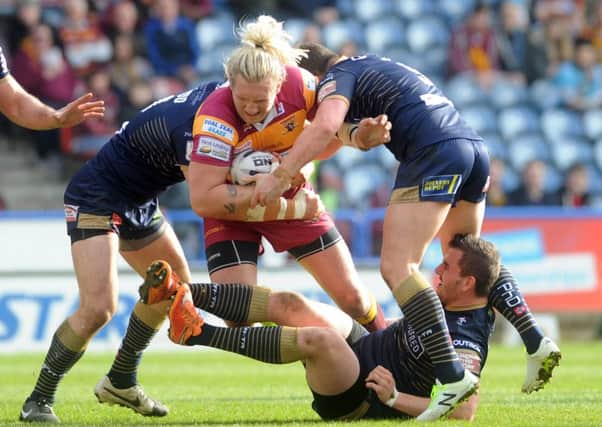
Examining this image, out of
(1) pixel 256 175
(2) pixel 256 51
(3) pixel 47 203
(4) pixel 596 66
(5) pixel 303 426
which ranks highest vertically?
(2) pixel 256 51

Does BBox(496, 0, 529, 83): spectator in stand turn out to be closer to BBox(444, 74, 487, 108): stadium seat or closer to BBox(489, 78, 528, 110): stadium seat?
BBox(489, 78, 528, 110): stadium seat

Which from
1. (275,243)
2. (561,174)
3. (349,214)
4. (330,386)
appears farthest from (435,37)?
(330,386)

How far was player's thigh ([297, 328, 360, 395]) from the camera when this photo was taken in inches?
251

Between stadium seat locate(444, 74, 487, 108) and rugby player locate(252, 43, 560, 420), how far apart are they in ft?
37.0

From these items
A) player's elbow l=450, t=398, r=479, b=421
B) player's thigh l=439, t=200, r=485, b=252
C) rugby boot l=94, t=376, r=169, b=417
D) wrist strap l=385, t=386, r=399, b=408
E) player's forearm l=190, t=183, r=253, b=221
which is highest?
player's forearm l=190, t=183, r=253, b=221

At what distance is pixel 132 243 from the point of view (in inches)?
316

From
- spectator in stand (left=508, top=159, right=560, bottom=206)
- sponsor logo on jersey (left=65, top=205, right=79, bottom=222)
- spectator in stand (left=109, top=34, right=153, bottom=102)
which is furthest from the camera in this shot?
spectator in stand (left=109, top=34, right=153, bottom=102)

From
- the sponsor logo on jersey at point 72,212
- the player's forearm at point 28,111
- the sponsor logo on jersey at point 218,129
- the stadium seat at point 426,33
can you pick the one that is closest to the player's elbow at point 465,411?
the sponsor logo on jersey at point 218,129

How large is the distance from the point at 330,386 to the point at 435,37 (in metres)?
13.6

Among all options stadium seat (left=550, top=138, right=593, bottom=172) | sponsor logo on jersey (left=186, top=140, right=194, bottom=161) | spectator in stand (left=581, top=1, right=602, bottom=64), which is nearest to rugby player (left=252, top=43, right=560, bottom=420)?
sponsor logo on jersey (left=186, top=140, right=194, bottom=161)

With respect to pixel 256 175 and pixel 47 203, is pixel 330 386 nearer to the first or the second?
pixel 256 175

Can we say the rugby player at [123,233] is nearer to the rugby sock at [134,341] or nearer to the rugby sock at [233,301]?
the rugby sock at [134,341]

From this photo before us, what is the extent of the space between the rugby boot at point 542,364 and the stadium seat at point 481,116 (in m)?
11.0

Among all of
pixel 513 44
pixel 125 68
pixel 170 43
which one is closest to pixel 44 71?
pixel 125 68
